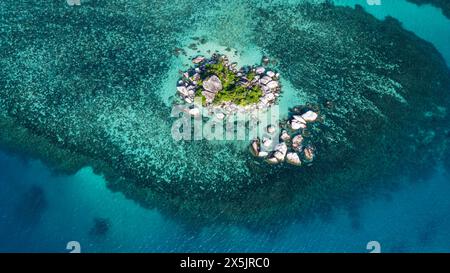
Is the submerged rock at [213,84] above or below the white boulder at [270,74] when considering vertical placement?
below

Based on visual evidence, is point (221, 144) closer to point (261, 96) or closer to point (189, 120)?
point (189, 120)

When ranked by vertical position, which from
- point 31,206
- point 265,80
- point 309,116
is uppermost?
point 265,80

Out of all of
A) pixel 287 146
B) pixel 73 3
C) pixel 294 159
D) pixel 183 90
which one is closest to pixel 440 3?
pixel 287 146

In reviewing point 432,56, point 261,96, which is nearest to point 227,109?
point 261,96

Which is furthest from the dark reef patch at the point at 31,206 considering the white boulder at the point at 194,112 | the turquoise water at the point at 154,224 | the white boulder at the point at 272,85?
the white boulder at the point at 272,85

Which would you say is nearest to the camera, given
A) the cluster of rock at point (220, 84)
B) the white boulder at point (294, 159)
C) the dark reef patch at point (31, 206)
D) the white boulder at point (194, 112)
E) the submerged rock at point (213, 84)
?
the dark reef patch at point (31, 206)

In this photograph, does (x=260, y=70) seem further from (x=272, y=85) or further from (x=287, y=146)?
(x=287, y=146)

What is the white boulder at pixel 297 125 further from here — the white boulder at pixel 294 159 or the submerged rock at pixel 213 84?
the submerged rock at pixel 213 84

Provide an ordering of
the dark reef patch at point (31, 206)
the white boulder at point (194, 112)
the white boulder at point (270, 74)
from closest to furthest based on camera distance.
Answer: the dark reef patch at point (31, 206), the white boulder at point (194, 112), the white boulder at point (270, 74)
